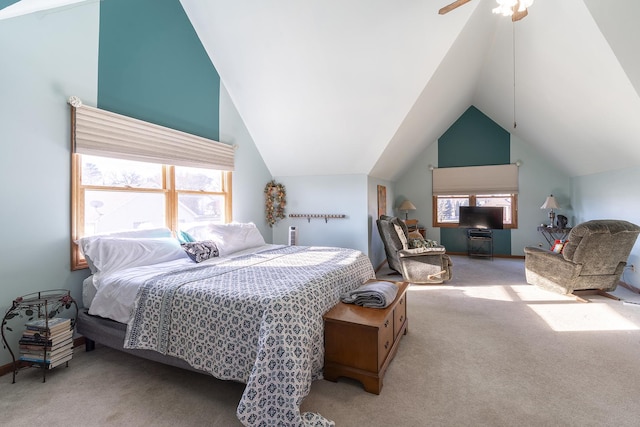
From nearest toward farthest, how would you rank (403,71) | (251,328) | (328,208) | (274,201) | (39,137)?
(251,328) → (39,137) → (403,71) → (328,208) → (274,201)

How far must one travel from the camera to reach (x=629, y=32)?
236 cm

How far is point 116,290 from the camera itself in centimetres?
224

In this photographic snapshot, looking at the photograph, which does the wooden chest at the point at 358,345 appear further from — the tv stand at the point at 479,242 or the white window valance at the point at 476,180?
the white window valance at the point at 476,180

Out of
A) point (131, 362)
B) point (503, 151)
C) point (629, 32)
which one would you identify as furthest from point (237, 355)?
point (503, 151)

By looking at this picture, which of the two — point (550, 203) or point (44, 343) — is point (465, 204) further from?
point (44, 343)

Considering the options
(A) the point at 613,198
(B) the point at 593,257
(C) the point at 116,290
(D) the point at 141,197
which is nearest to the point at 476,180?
(A) the point at 613,198

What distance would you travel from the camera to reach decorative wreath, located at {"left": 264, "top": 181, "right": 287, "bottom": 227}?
17.3 feet

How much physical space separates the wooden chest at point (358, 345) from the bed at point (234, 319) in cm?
8

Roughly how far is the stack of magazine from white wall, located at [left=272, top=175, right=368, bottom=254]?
3515 mm

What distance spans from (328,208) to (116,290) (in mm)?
3450

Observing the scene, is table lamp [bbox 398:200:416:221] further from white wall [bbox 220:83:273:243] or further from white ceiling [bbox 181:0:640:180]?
white wall [bbox 220:83:273:243]

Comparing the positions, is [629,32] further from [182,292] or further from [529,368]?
[182,292]

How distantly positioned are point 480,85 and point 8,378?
7.14m

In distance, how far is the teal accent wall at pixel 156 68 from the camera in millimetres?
2865
